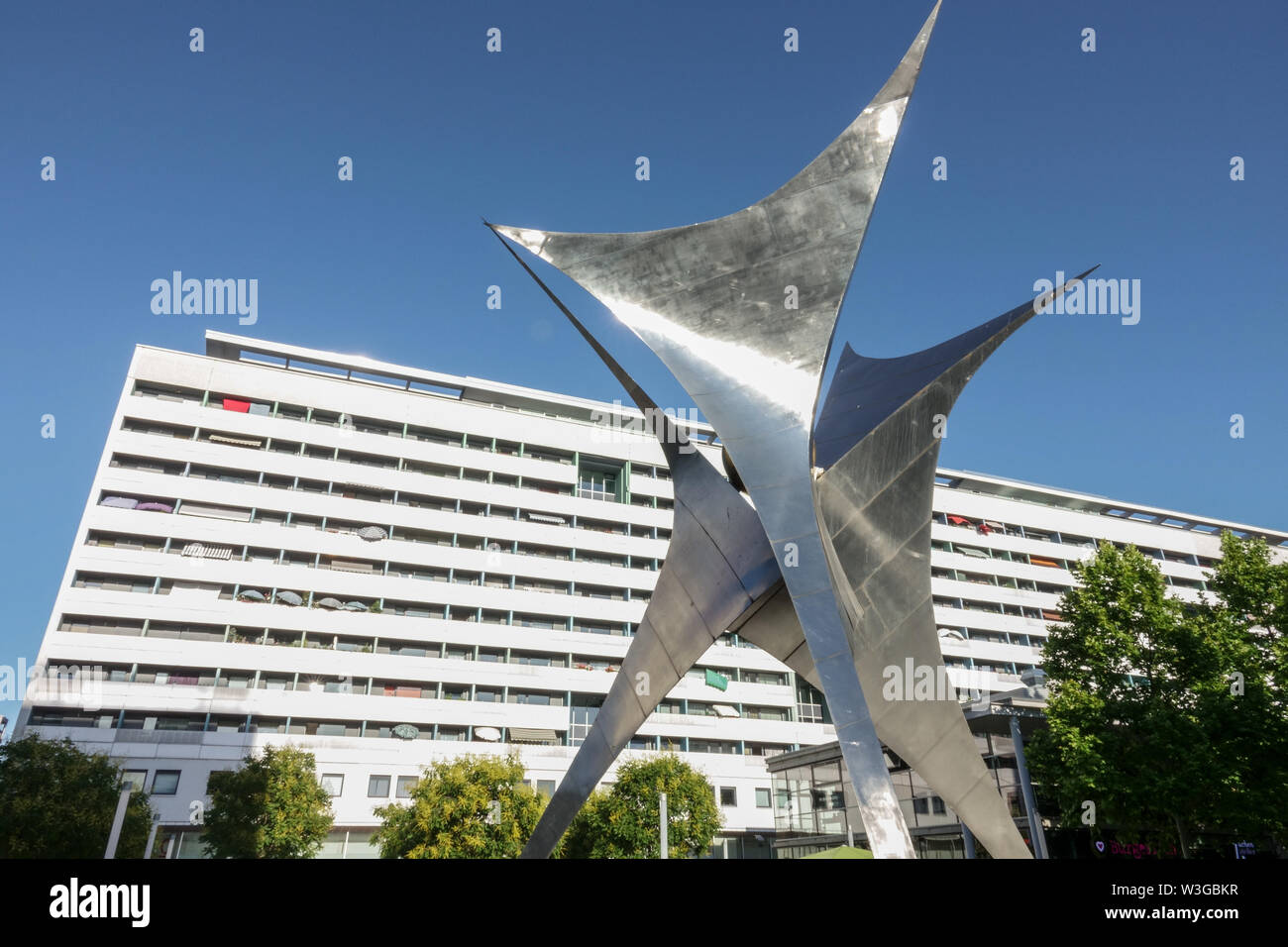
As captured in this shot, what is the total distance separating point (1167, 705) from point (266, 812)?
31339 mm

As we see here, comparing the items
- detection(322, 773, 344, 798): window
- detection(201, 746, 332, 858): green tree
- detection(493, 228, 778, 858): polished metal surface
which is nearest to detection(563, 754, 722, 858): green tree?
detection(201, 746, 332, 858): green tree

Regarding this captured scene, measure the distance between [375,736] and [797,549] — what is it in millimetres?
38296

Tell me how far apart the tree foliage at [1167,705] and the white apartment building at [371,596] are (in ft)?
85.9

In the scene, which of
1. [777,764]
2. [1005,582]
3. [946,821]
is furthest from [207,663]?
[1005,582]

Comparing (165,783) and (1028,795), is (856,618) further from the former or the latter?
(165,783)

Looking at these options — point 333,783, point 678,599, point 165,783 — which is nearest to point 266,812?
point 333,783

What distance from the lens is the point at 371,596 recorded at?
47.6 meters

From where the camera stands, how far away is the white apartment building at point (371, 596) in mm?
42031

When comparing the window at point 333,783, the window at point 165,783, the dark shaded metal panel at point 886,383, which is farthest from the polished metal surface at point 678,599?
the window at point 165,783

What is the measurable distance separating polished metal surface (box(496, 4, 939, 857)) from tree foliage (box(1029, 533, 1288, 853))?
654 inches

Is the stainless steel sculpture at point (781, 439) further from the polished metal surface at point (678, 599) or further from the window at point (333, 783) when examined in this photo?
the window at point (333, 783)

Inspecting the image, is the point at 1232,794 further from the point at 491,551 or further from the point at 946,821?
the point at 491,551

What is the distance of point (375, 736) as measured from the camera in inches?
1734
